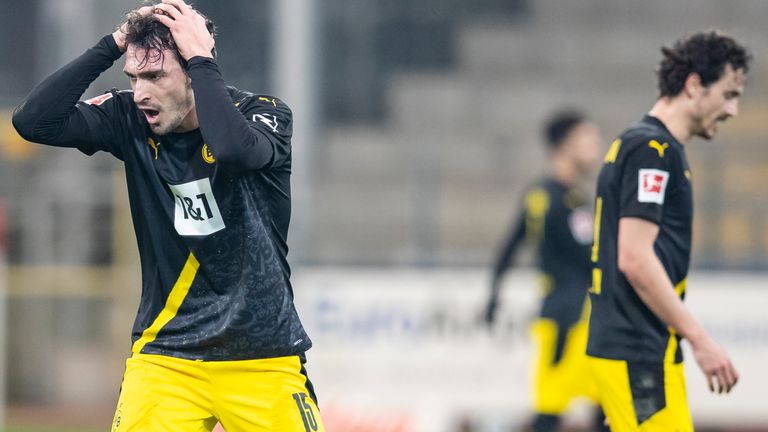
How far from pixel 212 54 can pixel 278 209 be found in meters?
0.52

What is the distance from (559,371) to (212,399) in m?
4.37

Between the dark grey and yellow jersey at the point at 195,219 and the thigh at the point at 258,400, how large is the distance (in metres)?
0.04

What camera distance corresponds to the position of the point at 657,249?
14.8ft

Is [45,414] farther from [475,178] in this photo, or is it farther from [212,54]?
[212,54]

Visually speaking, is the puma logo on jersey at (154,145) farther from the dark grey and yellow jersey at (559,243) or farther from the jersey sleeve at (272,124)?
the dark grey and yellow jersey at (559,243)

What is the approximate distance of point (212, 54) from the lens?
385 centimetres

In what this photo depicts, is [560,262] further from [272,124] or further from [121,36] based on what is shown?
[121,36]

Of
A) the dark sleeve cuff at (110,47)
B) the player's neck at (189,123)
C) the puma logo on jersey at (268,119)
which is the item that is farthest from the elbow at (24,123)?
the puma logo on jersey at (268,119)

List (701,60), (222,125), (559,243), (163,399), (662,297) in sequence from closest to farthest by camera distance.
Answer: (222,125) → (163,399) → (662,297) → (701,60) → (559,243)

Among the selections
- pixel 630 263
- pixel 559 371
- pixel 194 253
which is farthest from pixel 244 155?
pixel 559 371

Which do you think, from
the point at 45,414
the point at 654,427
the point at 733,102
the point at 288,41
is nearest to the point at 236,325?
the point at 654,427

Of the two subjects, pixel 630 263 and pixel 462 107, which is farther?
pixel 462 107

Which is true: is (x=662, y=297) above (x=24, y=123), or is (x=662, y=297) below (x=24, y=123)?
below

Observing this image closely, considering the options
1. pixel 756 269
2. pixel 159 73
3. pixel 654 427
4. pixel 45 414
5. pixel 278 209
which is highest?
pixel 159 73
